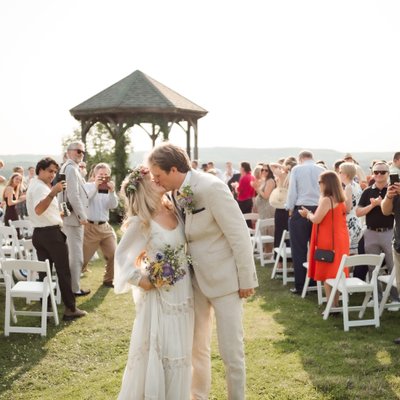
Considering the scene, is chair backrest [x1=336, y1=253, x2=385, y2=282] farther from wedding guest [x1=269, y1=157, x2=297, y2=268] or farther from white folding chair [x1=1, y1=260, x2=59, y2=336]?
white folding chair [x1=1, y1=260, x2=59, y2=336]

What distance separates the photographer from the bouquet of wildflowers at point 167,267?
12.4 ft

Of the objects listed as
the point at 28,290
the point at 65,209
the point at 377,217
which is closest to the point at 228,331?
the point at 28,290

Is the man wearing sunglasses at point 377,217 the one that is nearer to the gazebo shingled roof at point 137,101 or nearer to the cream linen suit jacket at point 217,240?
the cream linen suit jacket at point 217,240

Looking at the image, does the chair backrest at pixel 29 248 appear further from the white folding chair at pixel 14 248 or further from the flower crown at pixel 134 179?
the flower crown at pixel 134 179

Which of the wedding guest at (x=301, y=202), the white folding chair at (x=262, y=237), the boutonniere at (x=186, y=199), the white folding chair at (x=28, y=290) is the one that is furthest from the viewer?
the white folding chair at (x=262, y=237)

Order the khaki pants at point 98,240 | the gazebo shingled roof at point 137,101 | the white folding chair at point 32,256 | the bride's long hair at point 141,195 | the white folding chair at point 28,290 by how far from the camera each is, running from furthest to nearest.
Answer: the gazebo shingled roof at point 137,101 → the khaki pants at point 98,240 → the white folding chair at point 32,256 → the white folding chair at point 28,290 → the bride's long hair at point 141,195

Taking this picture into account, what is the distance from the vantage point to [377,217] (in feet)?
23.5

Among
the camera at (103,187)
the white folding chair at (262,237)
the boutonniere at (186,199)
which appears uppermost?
the boutonniere at (186,199)

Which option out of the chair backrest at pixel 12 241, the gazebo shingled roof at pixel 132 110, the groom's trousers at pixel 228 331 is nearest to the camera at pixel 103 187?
the chair backrest at pixel 12 241

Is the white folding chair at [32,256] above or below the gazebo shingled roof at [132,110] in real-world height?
below

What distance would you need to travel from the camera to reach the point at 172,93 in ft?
74.0

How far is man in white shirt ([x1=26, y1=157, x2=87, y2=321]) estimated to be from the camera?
21.7ft

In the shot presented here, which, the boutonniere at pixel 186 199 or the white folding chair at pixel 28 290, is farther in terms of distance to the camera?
the white folding chair at pixel 28 290

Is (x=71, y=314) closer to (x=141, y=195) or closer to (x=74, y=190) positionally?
(x=74, y=190)
